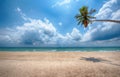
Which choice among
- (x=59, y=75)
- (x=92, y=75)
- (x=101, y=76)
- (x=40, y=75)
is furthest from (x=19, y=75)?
(x=101, y=76)

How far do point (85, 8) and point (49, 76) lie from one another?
16.2m

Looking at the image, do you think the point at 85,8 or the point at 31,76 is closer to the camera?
the point at 31,76

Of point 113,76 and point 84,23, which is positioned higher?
point 84,23

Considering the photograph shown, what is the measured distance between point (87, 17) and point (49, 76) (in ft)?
52.9

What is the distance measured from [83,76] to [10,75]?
4456 mm

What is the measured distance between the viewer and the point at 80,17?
22.0 metres

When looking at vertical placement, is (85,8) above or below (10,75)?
above

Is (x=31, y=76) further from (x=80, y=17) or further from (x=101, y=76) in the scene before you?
(x=80, y=17)

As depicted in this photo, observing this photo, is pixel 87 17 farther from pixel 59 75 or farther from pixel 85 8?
pixel 59 75

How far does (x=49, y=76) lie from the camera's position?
7.49m

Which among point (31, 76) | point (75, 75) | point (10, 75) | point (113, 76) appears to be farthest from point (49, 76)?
point (113, 76)

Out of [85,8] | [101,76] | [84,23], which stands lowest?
[101,76]

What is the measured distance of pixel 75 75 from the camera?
7.70m

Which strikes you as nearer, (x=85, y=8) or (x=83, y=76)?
(x=83, y=76)
